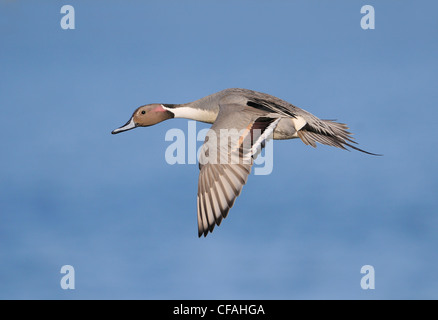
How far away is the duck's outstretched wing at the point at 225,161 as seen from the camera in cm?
552

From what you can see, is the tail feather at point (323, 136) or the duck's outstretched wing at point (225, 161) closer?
the duck's outstretched wing at point (225, 161)

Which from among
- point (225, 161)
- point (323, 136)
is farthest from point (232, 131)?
point (323, 136)

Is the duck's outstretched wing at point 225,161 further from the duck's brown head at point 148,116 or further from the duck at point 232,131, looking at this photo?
the duck's brown head at point 148,116

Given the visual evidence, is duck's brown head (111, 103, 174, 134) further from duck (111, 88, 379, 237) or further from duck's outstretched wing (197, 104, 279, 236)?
duck's outstretched wing (197, 104, 279, 236)

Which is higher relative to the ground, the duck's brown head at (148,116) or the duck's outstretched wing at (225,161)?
the duck's brown head at (148,116)

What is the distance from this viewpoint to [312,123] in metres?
6.99

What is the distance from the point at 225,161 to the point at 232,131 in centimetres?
35

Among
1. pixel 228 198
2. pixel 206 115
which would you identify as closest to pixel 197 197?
pixel 228 198

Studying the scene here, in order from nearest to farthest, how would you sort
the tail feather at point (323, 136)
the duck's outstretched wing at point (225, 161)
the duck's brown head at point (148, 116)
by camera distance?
the duck's outstretched wing at point (225, 161), the tail feather at point (323, 136), the duck's brown head at point (148, 116)

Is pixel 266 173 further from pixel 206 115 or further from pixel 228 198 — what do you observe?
pixel 206 115

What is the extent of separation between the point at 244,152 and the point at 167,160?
27.4 inches

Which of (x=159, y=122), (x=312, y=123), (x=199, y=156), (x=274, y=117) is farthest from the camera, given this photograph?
(x=159, y=122)

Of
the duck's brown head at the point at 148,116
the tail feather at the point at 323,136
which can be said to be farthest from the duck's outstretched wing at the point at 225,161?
the duck's brown head at the point at 148,116

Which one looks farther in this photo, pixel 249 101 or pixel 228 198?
pixel 249 101
